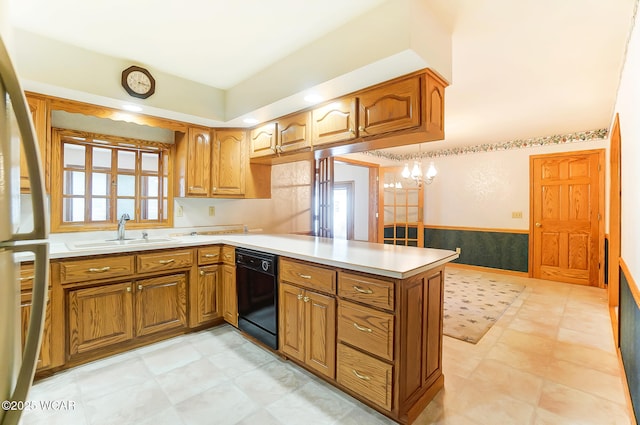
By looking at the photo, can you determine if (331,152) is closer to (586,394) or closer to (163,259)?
(163,259)

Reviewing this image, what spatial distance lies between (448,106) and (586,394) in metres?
2.85

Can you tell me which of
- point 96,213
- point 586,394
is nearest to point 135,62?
point 96,213

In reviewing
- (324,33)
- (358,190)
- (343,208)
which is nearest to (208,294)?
(324,33)

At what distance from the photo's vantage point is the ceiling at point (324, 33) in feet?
5.90

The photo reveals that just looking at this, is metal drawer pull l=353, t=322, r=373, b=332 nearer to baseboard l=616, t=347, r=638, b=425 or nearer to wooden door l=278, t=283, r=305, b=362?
wooden door l=278, t=283, r=305, b=362

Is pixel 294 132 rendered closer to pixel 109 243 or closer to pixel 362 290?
pixel 362 290

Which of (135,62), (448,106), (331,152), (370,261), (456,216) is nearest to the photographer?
(370,261)

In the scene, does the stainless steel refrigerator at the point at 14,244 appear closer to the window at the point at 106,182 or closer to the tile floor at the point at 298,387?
the tile floor at the point at 298,387

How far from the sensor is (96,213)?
2807mm

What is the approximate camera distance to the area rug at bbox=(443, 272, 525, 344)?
286cm

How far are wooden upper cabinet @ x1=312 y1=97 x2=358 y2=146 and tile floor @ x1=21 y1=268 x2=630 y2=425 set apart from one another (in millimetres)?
1772

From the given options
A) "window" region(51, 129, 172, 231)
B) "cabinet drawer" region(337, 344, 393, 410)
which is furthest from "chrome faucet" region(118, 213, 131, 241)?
"cabinet drawer" region(337, 344, 393, 410)

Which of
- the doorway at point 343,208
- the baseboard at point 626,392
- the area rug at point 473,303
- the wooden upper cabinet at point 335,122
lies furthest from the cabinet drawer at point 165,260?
the doorway at point 343,208

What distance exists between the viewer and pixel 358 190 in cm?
664
